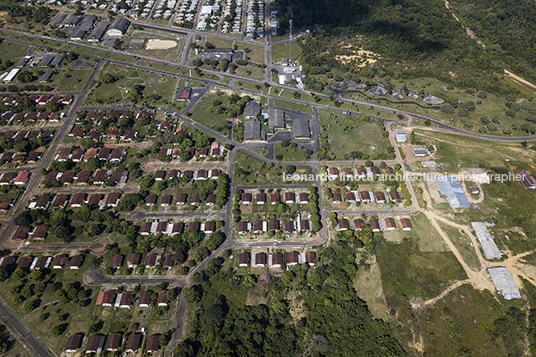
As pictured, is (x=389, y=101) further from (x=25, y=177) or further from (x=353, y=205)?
(x=25, y=177)

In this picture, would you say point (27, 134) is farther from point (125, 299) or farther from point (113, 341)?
point (113, 341)

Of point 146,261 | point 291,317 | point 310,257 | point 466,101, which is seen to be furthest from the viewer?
point 466,101

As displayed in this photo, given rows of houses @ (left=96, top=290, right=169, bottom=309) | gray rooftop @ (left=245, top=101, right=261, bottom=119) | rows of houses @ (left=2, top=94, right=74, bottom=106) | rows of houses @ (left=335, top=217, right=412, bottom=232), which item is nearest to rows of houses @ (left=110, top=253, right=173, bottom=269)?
rows of houses @ (left=96, top=290, right=169, bottom=309)

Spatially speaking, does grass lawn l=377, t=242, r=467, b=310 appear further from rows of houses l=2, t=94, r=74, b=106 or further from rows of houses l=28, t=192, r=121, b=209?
rows of houses l=2, t=94, r=74, b=106

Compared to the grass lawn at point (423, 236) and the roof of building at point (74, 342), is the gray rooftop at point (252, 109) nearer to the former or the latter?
the grass lawn at point (423, 236)

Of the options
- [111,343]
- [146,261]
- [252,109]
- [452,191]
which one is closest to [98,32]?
[252,109]

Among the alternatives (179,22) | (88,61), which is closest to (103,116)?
(88,61)
